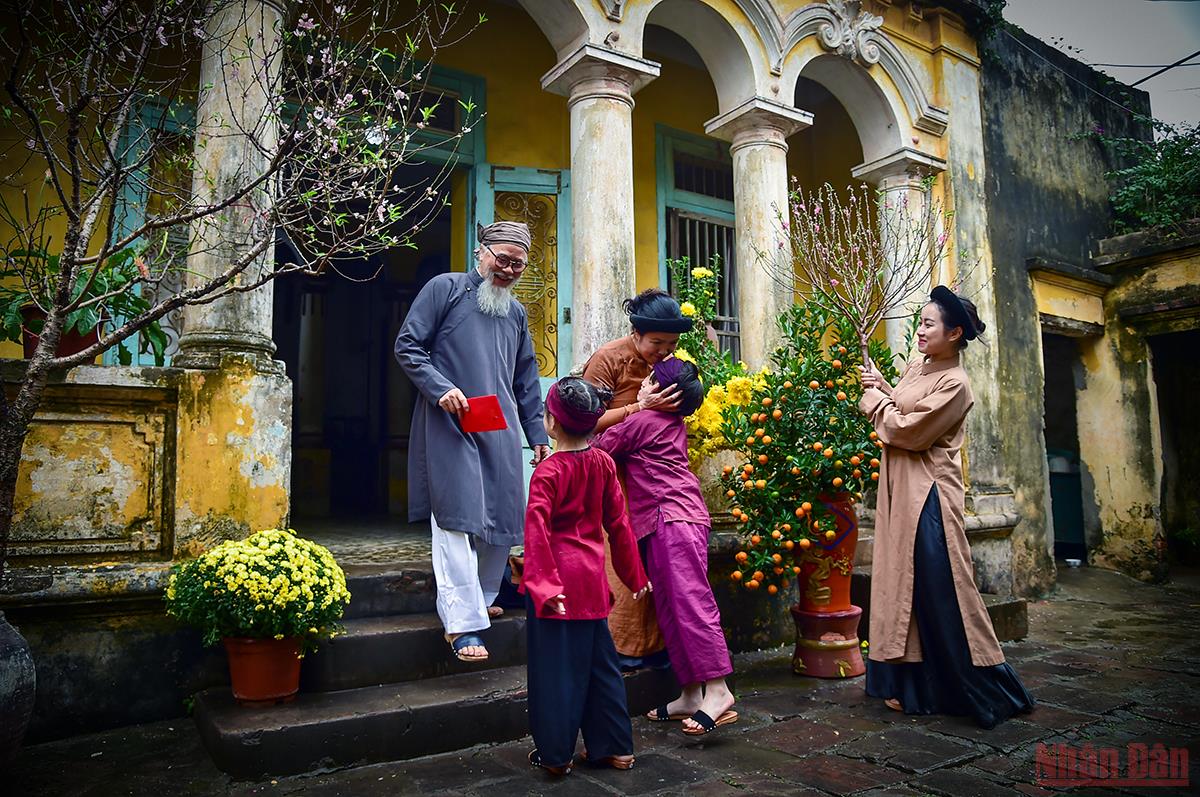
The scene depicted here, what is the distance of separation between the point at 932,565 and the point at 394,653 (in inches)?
101

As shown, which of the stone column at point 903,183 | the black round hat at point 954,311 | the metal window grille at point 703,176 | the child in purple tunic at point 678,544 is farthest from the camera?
the metal window grille at point 703,176

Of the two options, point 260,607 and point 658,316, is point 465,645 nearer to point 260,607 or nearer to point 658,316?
point 260,607

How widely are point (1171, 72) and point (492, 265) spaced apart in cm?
999

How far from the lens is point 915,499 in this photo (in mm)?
4078

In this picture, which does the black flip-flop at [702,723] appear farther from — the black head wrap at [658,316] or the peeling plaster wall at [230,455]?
the peeling plaster wall at [230,455]

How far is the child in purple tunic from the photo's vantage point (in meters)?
3.81

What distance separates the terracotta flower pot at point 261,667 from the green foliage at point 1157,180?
977cm

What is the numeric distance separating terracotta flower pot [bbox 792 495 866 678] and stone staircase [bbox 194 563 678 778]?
3.19 ft

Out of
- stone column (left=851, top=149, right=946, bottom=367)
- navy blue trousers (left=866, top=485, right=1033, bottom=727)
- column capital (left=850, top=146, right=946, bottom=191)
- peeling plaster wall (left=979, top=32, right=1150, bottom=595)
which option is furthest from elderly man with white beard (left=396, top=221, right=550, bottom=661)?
peeling plaster wall (left=979, top=32, right=1150, bottom=595)

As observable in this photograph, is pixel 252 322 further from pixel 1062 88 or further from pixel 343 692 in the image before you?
pixel 1062 88

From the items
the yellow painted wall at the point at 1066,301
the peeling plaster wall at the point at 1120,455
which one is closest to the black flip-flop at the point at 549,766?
the yellow painted wall at the point at 1066,301

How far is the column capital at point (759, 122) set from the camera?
6724 mm

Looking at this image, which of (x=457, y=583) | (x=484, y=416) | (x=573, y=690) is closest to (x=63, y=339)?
(x=484, y=416)

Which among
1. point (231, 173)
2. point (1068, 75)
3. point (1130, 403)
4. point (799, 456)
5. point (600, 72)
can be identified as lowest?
point (799, 456)
